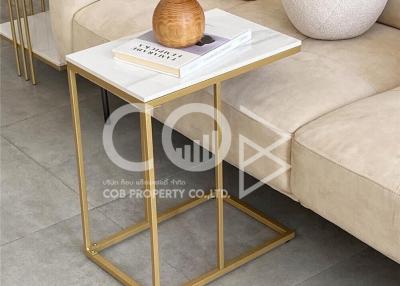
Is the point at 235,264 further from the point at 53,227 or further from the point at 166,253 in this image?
the point at 53,227

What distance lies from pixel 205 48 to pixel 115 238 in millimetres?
629

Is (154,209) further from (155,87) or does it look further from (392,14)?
(392,14)

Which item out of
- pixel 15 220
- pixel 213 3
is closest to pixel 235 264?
pixel 15 220

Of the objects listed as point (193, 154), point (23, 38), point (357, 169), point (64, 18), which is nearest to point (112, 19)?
point (64, 18)

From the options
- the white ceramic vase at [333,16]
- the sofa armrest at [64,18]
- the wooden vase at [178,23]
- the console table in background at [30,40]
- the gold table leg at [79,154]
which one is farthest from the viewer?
the console table in background at [30,40]

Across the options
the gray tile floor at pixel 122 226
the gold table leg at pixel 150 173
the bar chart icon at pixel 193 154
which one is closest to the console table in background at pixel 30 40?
the gray tile floor at pixel 122 226

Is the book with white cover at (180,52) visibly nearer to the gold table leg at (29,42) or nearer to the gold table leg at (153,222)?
the gold table leg at (153,222)

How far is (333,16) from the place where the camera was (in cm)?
210

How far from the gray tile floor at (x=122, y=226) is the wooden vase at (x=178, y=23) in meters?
0.60

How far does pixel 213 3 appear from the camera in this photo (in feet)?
7.99

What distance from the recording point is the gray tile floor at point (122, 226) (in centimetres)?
202

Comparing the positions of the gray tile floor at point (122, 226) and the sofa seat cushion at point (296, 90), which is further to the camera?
the gray tile floor at point (122, 226)

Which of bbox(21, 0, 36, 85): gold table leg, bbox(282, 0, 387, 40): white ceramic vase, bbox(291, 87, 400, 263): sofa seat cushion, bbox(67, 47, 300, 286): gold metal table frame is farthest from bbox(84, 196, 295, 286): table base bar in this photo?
bbox(21, 0, 36, 85): gold table leg

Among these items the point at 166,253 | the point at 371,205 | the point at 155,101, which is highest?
the point at 155,101
